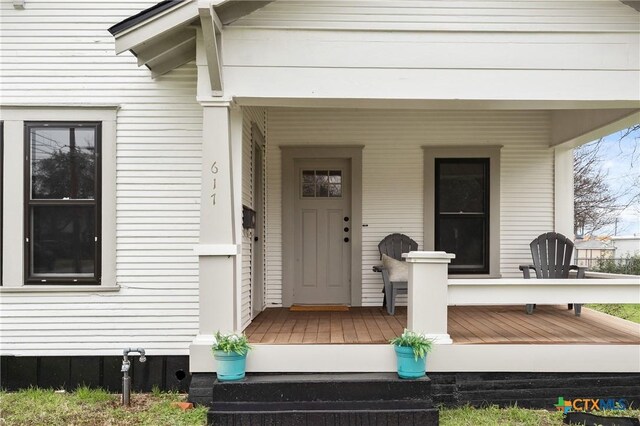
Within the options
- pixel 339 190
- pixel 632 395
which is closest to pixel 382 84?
pixel 339 190

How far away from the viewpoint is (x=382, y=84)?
12.1ft

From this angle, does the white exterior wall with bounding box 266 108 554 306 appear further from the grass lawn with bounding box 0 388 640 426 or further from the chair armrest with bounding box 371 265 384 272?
the grass lawn with bounding box 0 388 640 426

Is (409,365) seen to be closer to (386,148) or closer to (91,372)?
(91,372)

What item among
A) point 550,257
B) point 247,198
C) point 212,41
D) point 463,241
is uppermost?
point 212,41

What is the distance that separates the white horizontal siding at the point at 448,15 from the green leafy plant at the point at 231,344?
2.41 meters

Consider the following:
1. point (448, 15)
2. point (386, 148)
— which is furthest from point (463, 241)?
point (448, 15)

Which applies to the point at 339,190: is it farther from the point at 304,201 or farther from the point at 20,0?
the point at 20,0

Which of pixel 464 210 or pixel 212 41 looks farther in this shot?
pixel 464 210

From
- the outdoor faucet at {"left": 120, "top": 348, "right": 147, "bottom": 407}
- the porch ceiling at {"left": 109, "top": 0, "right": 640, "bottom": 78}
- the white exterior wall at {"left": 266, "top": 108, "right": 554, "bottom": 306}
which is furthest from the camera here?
the white exterior wall at {"left": 266, "top": 108, "right": 554, "bottom": 306}

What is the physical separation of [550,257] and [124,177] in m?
4.60

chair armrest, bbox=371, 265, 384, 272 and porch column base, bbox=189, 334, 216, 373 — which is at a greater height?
chair armrest, bbox=371, 265, 384, 272

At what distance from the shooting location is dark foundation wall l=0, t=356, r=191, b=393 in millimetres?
4152

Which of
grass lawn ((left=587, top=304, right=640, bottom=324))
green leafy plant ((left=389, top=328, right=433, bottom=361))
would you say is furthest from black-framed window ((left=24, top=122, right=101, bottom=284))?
grass lawn ((left=587, top=304, right=640, bottom=324))

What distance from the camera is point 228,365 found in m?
3.51
